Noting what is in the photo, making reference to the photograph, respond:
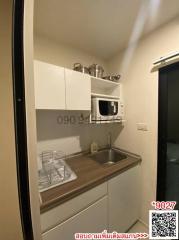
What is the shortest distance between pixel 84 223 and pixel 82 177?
374mm

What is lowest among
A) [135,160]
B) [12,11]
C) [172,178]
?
[172,178]

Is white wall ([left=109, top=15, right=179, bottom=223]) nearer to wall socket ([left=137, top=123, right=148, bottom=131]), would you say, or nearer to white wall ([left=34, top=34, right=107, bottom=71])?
wall socket ([left=137, top=123, right=148, bottom=131])

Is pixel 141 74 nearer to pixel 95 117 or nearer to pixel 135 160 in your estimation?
pixel 95 117

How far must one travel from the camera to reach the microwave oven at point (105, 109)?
1534mm

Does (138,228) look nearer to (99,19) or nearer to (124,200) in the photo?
(124,200)

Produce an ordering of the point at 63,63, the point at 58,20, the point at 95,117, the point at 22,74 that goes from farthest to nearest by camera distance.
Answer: the point at 63,63 < the point at 95,117 < the point at 58,20 < the point at 22,74

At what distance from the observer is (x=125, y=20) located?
1265mm

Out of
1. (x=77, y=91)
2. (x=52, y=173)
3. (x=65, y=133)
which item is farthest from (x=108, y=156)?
(x=77, y=91)

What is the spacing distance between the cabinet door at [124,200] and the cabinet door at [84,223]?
0.39ft

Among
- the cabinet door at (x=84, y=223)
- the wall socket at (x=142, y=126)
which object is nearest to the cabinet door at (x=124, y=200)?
the cabinet door at (x=84, y=223)

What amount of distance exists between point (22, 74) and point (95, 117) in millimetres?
1216

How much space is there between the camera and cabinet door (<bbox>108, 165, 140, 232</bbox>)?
132 centimetres

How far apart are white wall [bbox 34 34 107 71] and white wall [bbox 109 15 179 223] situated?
24.6 inches

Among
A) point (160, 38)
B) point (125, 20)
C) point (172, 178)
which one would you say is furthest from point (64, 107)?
point (172, 178)
